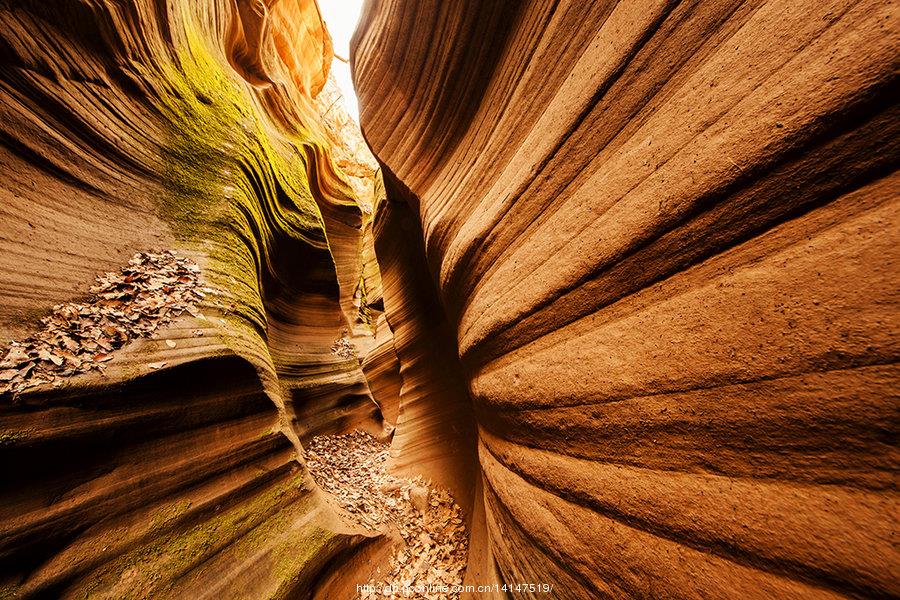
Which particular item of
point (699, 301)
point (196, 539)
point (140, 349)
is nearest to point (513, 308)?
point (699, 301)

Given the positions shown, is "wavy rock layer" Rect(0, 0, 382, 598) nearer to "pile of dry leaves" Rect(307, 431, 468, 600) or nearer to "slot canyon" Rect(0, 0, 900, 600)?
"slot canyon" Rect(0, 0, 900, 600)

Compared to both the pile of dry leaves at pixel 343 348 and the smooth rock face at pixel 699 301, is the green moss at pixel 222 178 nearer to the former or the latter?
the pile of dry leaves at pixel 343 348

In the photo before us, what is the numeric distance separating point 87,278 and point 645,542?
363cm

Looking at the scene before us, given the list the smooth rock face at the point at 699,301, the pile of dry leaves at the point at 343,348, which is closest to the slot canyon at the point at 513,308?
the smooth rock face at the point at 699,301

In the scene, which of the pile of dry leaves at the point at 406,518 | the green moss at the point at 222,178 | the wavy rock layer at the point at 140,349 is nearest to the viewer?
the wavy rock layer at the point at 140,349

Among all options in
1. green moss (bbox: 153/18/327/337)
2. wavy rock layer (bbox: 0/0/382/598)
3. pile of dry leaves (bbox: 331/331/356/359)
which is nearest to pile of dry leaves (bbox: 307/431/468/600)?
wavy rock layer (bbox: 0/0/382/598)

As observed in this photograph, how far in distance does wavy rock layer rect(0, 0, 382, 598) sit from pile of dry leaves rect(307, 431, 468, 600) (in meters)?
0.67

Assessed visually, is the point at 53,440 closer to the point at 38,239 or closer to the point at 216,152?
the point at 38,239

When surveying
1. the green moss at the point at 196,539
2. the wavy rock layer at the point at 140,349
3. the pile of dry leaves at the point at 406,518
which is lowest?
the pile of dry leaves at the point at 406,518

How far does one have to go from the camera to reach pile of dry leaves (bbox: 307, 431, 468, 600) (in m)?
2.88

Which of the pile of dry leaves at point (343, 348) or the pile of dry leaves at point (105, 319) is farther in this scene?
the pile of dry leaves at point (343, 348)

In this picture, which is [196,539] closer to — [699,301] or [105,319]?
[105,319]

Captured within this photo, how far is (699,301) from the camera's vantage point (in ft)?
3.06

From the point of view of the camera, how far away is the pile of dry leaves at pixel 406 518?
9.46ft
